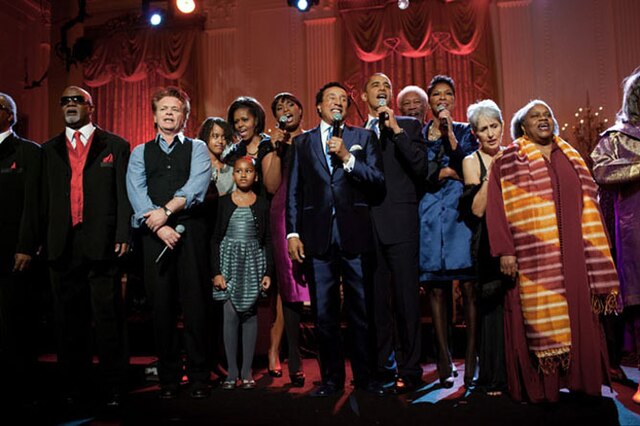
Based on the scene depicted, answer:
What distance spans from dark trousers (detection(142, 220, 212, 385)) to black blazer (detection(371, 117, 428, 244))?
111cm

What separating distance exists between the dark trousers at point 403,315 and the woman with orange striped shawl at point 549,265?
1.61 feet

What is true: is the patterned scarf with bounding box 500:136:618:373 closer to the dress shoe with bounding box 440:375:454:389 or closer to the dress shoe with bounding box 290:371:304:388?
the dress shoe with bounding box 440:375:454:389

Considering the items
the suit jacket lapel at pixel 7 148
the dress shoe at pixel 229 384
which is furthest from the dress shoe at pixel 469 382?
the suit jacket lapel at pixel 7 148

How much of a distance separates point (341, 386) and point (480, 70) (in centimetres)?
600

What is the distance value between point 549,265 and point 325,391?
136 cm

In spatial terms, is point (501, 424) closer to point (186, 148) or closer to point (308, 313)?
point (186, 148)

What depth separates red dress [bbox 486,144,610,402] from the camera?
2650 millimetres

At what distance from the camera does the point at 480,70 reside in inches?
303

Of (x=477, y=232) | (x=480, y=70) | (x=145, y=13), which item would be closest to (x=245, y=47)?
(x=145, y=13)

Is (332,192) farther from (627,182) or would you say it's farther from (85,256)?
(627,182)

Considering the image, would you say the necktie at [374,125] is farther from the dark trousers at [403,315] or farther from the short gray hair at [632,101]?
the short gray hair at [632,101]

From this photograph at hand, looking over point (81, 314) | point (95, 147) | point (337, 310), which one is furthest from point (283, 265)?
point (95, 147)

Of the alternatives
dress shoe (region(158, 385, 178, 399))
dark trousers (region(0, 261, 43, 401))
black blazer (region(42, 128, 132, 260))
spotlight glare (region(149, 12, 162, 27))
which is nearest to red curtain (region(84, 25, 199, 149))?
spotlight glare (region(149, 12, 162, 27))

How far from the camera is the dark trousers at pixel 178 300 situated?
308cm
